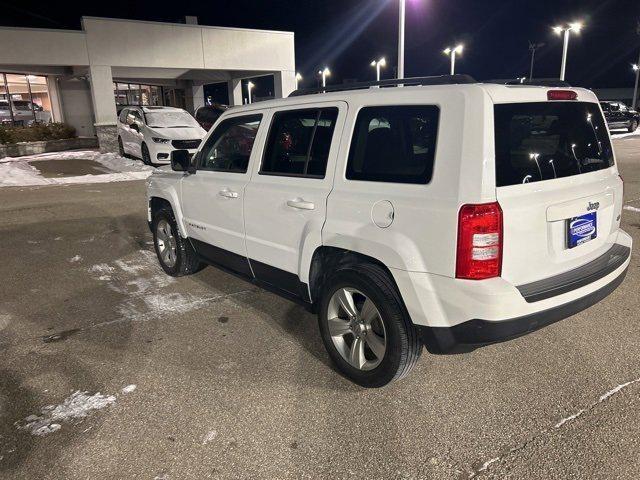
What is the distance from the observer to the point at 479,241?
251 centimetres

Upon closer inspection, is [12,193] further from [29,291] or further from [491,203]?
[491,203]

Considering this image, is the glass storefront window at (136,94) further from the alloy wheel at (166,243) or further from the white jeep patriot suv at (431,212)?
the white jeep patriot suv at (431,212)

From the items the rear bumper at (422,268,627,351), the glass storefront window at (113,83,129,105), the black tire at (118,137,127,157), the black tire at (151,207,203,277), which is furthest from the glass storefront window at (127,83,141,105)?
the rear bumper at (422,268,627,351)

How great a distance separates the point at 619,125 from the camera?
2653 centimetres

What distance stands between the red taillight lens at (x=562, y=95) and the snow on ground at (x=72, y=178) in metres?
12.4

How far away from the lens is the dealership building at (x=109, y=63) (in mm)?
16250

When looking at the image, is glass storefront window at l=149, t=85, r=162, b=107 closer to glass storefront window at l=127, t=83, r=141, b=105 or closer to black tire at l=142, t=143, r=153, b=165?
glass storefront window at l=127, t=83, r=141, b=105

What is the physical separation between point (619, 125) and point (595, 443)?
29.2 meters

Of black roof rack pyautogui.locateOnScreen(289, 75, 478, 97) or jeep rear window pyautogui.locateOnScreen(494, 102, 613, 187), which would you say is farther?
black roof rack pyautogui.locateOnScreen(289, 75, 478, 97)

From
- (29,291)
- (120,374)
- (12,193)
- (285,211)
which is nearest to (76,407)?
(120,374)

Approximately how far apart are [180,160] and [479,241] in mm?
3304

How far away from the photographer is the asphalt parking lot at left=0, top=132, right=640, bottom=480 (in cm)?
255

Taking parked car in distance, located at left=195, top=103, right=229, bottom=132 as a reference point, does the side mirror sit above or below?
below

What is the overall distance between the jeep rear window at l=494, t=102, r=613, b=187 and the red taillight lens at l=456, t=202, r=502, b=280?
19cm
